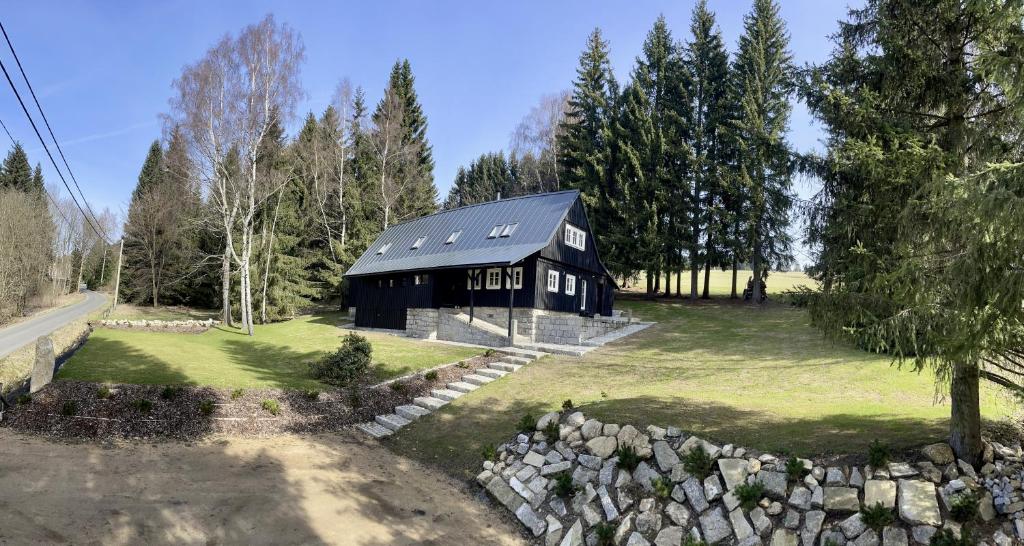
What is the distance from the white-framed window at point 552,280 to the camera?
24.0 metres

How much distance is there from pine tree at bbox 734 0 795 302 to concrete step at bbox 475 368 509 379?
20.0m

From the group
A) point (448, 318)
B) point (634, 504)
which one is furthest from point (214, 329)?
point (634, 504)

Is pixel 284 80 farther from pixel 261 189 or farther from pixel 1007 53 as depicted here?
pixel 1007 53

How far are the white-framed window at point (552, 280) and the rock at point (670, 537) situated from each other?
16.8 meters

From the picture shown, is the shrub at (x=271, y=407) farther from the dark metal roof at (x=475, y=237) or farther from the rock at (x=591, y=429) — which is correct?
the dark metal roof at (x=475, y=237)

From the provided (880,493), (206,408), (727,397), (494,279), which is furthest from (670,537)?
(494,279)

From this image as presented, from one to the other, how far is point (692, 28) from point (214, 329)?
3565 cm

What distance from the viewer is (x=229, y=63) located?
78.5 feet

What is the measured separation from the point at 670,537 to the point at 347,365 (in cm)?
1138

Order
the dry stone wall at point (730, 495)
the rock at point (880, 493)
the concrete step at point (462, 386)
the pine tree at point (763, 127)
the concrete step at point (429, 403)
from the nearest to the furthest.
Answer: the dry stone wall at point (730, 495) < the rock at point (880, 493) < the concrete step at point (429, 403) < the concrete step at point (462, 386) < the pine tree at point (763, 127)

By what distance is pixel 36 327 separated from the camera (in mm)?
30203

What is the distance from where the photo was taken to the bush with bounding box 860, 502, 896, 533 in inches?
244

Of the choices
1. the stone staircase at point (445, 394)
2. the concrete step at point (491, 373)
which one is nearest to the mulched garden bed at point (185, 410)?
the stone staircase at point (445, 394)

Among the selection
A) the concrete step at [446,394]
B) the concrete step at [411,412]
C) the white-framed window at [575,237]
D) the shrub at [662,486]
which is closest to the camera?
the shrub at [662,486]
